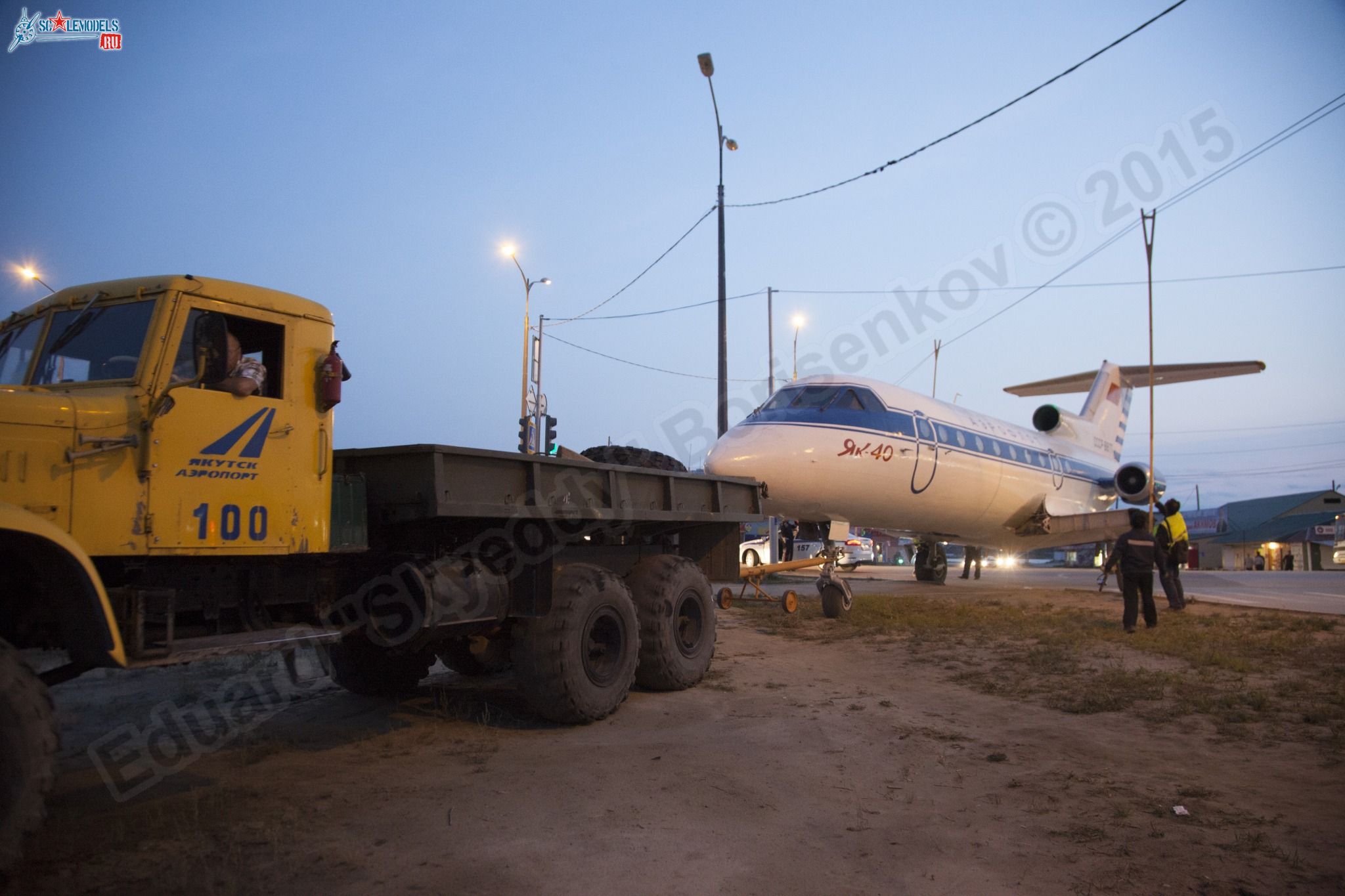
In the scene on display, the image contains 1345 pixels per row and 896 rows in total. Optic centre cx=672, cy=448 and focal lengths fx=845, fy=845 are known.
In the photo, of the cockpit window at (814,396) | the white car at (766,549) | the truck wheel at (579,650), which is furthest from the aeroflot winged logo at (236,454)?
the white car at (766,549)

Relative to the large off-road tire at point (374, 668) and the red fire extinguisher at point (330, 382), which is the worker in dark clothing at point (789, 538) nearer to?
the large off-road tire at point (374, 668)

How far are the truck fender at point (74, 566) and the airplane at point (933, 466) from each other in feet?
26.4

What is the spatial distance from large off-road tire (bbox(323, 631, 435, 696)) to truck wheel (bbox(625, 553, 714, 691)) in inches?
74.8

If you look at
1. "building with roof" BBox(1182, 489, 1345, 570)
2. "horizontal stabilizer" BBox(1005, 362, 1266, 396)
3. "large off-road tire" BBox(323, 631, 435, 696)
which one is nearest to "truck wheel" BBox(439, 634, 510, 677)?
"large off-road tire" BBox(323, 631, 435, 696)

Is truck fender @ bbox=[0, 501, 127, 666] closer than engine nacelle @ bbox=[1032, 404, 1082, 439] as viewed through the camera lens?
Yes

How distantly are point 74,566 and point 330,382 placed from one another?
180 cm

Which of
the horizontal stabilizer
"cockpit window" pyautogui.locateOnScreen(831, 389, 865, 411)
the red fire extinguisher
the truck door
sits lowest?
the truck door

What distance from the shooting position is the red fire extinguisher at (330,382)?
5070 millimetres

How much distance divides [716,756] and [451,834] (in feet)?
6.24

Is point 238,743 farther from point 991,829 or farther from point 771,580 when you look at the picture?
point 771,580

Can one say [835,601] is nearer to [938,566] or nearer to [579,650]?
[579,650]

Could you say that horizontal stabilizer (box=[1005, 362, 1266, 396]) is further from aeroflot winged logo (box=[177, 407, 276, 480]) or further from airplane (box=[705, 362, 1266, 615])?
aeroflot winged logo (box=[177, 407, 276, 480])

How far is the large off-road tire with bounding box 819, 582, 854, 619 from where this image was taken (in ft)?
41.9

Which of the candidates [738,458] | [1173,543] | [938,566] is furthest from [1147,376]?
[738,458]
